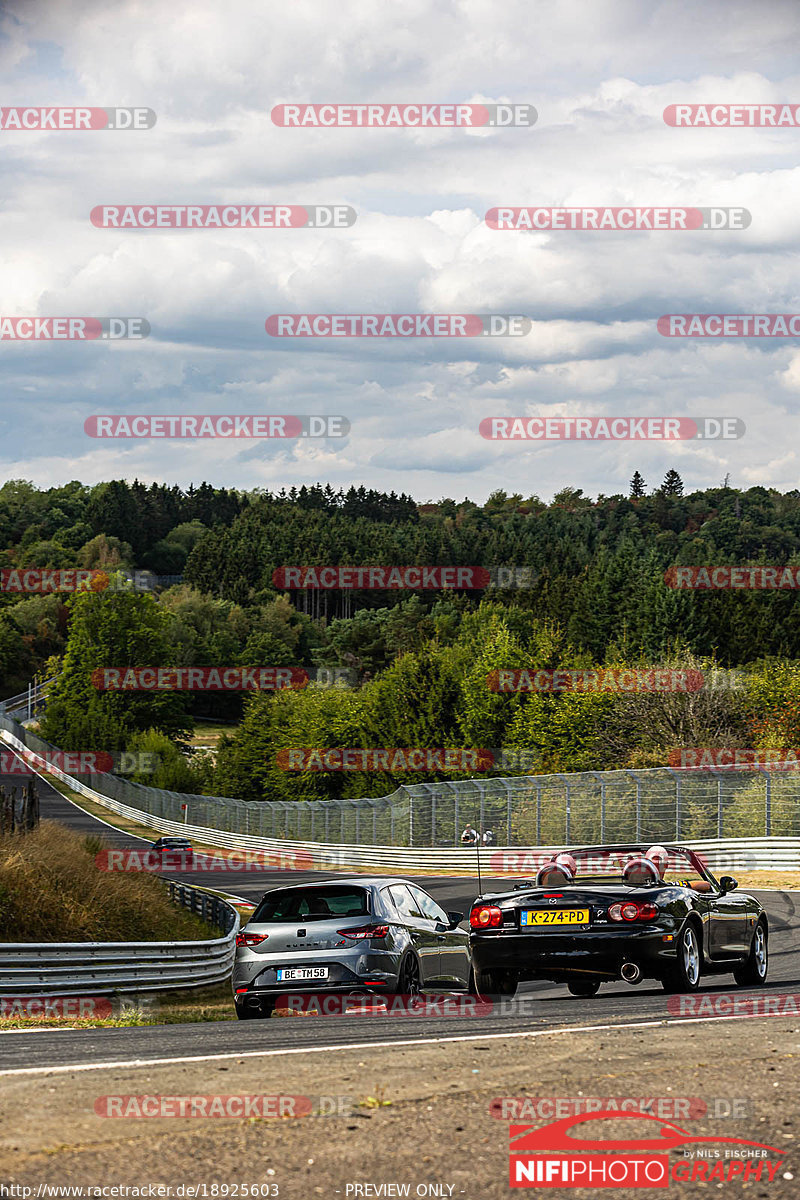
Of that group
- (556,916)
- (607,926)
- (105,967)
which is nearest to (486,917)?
(556,916)

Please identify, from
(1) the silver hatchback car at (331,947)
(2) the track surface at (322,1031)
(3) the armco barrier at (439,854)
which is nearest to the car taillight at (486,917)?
(2) the track surface at (322,1031)

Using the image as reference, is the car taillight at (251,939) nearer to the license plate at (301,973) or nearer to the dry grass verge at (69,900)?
the license plate at (301,973)

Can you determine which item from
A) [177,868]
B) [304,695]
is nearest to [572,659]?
[304,695]

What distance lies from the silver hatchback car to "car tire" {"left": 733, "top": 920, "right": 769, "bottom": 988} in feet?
9.64

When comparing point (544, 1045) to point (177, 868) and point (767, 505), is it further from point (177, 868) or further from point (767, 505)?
point (767, 505)

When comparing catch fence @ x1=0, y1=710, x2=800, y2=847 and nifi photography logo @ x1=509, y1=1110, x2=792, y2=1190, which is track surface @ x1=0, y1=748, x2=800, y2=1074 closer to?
nifi photography logo @ x1=509, y1=1110, x2=792, y2=1190

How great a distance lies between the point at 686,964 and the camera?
11.5 meters

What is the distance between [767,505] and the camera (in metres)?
195

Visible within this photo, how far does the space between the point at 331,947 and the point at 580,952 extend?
218 centimetres

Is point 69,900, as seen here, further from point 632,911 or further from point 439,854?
point 439,854

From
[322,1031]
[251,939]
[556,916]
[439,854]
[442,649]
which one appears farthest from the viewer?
[442,649]

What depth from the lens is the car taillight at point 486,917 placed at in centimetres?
1159

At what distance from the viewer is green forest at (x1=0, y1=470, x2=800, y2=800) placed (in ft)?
224

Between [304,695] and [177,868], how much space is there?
2140 inches
